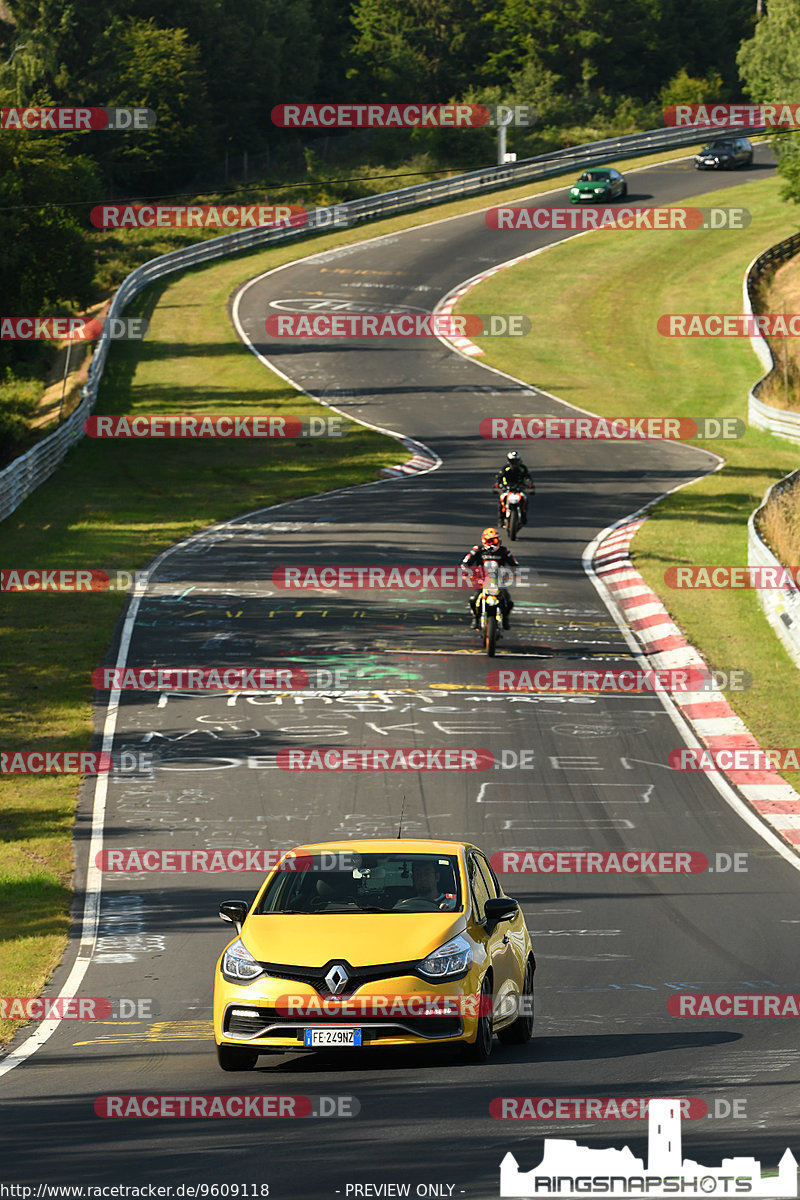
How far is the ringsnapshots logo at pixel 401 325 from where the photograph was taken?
5900 cm

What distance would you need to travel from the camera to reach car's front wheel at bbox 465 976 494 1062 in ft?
33.2

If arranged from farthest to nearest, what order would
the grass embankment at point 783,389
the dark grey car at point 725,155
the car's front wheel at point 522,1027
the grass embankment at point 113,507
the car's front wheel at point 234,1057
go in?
the dark grey car at point 725,155, the grass embankment at point 783,389, the grass embankment at point 113,507, the car's front wheel at point 522,1027, the car's front wheel at point 234,1057

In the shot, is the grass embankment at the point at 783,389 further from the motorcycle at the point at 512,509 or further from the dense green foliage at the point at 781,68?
the motorcycle at the point at 512,509

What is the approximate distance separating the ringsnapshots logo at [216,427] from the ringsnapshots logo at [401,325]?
12847mm

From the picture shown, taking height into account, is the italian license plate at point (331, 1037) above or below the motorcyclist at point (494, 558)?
above

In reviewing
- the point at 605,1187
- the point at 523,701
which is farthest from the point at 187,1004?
the point at 523,701

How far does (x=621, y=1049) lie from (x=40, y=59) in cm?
7969

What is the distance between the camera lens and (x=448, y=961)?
1003 centimetres

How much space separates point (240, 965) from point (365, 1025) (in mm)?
898

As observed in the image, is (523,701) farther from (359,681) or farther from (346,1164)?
(346,1164)

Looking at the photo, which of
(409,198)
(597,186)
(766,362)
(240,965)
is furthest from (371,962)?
(409,198)

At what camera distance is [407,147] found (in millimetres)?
91562

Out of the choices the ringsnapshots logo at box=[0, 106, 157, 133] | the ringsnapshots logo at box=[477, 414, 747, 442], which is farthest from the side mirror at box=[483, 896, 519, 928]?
the ringsnapshots logo at box=[0, 106, 157, 133]

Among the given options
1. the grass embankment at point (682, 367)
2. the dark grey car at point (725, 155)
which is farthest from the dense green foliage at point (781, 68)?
the dark grey car at point (725, 155)
